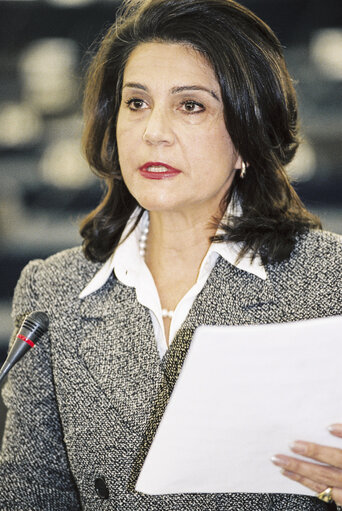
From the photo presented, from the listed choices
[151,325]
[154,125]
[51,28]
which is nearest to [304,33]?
[51,28]

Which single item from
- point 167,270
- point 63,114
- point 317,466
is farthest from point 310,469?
point 63,114

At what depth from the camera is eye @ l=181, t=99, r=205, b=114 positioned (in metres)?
1.25

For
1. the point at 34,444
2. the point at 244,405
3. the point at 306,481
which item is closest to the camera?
the point at 244,405

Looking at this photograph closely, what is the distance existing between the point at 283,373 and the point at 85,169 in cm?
222

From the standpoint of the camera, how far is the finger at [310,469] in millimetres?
922

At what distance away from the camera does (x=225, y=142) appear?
129 cm

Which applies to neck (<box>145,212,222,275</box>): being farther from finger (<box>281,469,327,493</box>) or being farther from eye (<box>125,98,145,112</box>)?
finger (<box>281,469,327,493</box>)

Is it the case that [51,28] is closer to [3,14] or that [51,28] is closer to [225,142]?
[3,14]

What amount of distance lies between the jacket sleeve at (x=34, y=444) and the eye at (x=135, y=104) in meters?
0.49

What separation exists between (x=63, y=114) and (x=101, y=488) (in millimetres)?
2077

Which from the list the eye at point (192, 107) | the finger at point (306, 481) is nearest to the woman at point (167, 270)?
the eye at point (192, 107)

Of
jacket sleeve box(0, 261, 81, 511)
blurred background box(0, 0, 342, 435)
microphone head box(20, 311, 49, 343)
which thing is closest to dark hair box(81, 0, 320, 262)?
jacket sleeve box(0, 261, 81, 511)

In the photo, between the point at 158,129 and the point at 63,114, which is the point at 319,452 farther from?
the point at 63,114

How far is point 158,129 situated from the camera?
3.99 ft
